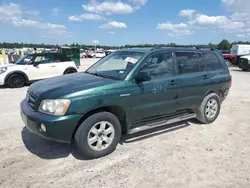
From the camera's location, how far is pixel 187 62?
4.70 m

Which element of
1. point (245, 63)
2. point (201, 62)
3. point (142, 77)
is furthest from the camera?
point (245, 63)

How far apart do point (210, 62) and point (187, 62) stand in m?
0.87

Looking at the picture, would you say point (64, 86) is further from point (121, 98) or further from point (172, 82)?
point (172, 82)

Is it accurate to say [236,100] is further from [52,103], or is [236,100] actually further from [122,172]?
[52,103]

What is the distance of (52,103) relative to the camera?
3244 mm

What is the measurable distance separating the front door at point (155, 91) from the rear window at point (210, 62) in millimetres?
1076

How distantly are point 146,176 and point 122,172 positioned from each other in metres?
0.35

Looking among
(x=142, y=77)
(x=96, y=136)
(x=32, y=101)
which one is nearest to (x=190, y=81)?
(x=142, y=77)

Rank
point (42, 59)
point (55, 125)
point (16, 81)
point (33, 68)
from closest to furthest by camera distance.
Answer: point (55, 125)
point (16, 81)
point (33, 68)
point (42, 59)

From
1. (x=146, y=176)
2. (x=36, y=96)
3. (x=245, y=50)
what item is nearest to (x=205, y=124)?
(x=146, y=176)

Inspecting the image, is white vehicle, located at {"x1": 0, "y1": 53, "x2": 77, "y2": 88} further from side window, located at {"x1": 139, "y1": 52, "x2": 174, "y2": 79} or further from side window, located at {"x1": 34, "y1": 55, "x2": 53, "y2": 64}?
side window, located at {"x1": 139, "y1": 52, "x2": 174, "y2": 79}

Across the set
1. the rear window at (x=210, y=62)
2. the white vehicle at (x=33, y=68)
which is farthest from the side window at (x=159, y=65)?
the white vehicle at (x=33, y=68)

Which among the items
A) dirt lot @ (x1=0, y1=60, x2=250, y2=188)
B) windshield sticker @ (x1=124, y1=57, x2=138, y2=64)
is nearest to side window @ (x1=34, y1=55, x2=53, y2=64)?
dirt lot @ (x1=0, y1=60, x2=250, y2=188)

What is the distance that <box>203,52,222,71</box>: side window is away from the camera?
5125mm
